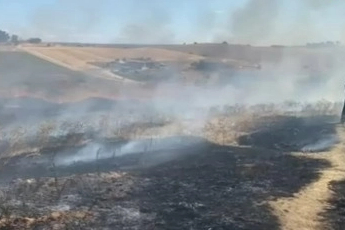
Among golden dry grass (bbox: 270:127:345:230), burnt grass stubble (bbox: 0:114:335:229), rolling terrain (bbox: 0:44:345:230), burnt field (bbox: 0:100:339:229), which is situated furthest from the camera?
rolling terrain (bbox: 0:44:345:230)

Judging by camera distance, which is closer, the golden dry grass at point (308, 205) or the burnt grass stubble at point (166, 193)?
the burnt grass stubble at point (166, 193)

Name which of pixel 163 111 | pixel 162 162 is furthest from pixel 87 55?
pixel 162 162

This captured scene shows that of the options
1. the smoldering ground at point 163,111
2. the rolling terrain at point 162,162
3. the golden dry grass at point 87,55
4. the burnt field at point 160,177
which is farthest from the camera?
the golden dry grass at point 87,55

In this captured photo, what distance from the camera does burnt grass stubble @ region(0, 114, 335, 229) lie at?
13656 mm

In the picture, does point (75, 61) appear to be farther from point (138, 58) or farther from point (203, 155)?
point (203, 155)

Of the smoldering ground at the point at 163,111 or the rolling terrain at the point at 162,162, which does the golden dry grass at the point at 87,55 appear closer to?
the smoldering ground at the point at 163,111

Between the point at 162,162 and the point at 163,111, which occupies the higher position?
the point at 163,111

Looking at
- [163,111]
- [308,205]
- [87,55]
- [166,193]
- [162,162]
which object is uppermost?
[87,55]

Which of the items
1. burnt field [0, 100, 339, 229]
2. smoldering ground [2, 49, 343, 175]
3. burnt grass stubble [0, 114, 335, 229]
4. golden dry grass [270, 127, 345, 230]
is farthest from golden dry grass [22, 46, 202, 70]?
golden dry grass [270, 127, 345, 230]

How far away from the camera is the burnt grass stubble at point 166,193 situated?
13.7 meters

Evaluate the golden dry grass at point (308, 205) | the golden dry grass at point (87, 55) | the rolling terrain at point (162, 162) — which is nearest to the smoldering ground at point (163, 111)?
the rolling terrain at point (162, 162)

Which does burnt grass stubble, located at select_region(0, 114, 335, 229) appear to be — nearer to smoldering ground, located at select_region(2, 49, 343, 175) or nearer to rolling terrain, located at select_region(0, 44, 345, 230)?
rolling terrain, located at select_region(0, 44, 345, 230)

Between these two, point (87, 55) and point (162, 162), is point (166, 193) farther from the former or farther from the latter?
point (87, 55)

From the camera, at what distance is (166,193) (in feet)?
52.9
